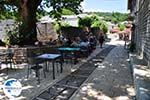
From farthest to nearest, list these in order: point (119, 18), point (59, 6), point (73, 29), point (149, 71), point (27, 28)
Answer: point (119, 18), point (73, 29), point (59, 6), point (27, 28), point (149, 71)

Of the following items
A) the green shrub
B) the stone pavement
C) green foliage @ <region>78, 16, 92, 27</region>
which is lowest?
the stone pavement

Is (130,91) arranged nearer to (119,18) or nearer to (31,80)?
(31,80)

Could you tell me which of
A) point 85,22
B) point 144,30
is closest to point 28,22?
point 144,30

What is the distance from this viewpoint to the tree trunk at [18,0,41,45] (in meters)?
18.6

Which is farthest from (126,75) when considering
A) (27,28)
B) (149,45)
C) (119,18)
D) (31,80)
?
(119,18)

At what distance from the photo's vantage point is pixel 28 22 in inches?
752

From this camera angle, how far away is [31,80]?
1101 centimetres

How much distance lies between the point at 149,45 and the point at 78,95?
3974 millimetres

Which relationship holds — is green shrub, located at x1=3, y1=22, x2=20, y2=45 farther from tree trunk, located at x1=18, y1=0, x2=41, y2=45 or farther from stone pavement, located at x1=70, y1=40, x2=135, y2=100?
stone pavement, located at x1=70, y1=40, x2=135, y2=100

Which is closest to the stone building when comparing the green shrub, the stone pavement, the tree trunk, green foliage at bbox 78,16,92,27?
the stone pavement

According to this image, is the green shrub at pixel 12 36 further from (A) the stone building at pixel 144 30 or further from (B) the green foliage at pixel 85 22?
(B) the green foliage at pixel 85 22

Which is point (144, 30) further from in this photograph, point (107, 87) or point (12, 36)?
point (12, 36)

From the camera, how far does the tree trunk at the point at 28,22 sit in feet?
61.0

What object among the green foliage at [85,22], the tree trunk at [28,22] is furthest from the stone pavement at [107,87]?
the green foliage at [85,22]
